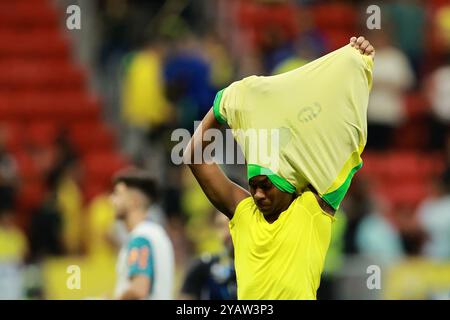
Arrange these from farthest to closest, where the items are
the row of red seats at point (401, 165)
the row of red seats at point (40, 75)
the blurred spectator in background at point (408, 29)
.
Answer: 1. the row of red seats at point (40, 75)
2. the blurred spectator in background at point (408, 29)
3. the row of red seats at point (401, 165)

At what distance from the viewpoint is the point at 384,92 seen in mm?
14945

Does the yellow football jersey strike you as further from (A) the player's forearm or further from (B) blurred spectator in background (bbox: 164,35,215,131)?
(B) blurred spectator in background (bbox: 164,35,215,131)

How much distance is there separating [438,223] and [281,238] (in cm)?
678

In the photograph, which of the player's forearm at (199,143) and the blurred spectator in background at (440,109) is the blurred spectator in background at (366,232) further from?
the player's forearm at (199,143)

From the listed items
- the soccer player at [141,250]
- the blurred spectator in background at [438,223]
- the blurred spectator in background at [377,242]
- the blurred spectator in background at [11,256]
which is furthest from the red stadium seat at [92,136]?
the soccer player at [141,250]

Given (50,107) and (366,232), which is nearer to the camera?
(366,232)

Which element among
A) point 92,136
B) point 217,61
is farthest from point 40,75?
point 217,61

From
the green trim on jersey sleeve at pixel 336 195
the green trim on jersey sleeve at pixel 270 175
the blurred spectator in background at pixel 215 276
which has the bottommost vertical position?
the blurred spectator in background at pixel 215 276

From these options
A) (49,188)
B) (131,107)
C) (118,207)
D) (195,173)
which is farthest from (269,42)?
(195,173)

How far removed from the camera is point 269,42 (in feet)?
48.2

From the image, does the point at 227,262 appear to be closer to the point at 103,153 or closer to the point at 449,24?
the point at 103,153

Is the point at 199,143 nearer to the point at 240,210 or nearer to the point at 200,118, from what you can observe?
the point at 240,210

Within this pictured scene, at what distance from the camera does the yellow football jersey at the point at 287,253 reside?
263 inches

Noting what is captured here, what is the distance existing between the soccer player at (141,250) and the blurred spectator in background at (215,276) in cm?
14
